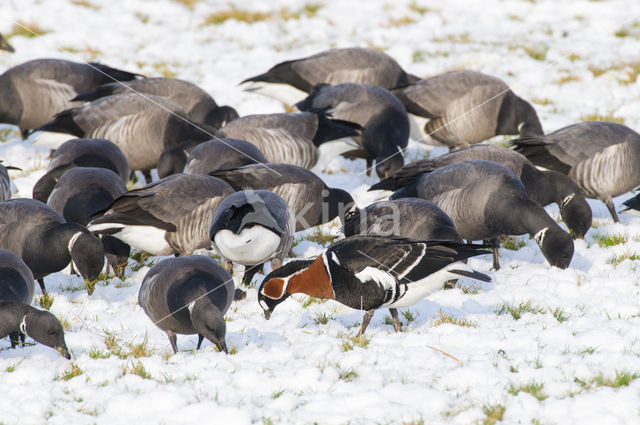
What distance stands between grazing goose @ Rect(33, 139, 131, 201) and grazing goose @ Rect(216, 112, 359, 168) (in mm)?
1631

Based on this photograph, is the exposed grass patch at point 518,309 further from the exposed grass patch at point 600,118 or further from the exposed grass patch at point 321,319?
the exposed grass patch at point 600,118

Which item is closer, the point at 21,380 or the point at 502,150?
the point at 21,380

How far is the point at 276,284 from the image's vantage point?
6.20 m

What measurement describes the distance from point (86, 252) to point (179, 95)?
5.57 m

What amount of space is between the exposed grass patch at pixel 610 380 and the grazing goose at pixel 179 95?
805 cm

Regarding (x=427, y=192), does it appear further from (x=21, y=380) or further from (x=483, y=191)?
(x=21, y=380)

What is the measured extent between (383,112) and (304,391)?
23.2ft

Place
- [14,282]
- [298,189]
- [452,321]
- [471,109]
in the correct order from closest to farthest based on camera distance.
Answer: [14,282] → [452,321] → [298,189] → [471,109]

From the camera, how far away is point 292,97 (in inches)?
520

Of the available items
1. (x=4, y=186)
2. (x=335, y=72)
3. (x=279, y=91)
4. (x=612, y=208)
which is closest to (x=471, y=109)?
(x=335, y=72)

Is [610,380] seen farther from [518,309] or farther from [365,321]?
[365,321]

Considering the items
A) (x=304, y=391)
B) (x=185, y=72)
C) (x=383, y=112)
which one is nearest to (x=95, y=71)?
(x=185, y=72)

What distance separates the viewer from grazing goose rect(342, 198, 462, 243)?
6992 mm

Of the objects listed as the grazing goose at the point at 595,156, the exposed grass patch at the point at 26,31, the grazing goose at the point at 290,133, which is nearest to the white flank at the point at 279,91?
the grazing goose at the point at 290,133
